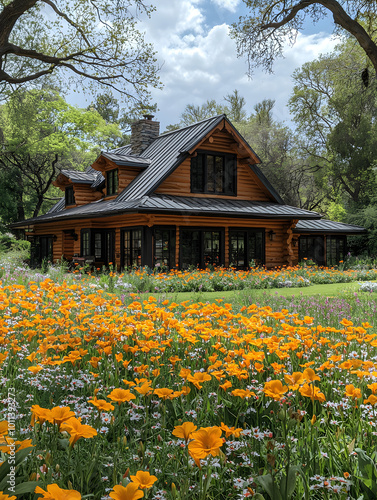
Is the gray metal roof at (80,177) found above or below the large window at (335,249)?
above

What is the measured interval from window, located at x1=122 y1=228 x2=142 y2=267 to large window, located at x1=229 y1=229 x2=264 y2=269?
4606mm

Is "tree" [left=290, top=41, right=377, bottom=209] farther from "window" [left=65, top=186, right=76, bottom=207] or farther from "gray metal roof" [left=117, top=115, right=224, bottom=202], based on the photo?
"window" [left=65, top=186, right=76, bottom=207]

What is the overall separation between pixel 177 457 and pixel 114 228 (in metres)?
19.4

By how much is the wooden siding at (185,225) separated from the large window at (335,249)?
4087mm

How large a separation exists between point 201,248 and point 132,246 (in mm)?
3087

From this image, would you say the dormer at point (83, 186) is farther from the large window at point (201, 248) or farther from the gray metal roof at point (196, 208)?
the large window at point (201, 248)

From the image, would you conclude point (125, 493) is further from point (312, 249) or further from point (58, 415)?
point (312, 249)

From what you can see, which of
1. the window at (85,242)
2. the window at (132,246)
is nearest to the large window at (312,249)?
the window at (132,246)

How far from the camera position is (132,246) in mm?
19922

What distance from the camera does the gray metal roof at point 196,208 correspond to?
1730 centimetres

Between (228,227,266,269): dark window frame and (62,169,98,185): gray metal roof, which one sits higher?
(62,169,98,185): gray metal roof

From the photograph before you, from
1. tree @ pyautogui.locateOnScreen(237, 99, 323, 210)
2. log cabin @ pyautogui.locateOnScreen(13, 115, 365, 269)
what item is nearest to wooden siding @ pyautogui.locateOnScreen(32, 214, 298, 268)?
log cabin @ pyautogui.locateOnScreen(13, 115, 365, 269)

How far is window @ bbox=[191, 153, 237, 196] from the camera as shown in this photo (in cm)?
2091

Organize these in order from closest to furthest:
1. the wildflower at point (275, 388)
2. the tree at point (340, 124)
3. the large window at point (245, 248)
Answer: the wildflower at point (275, 388), the large window at point (245, 248), the tree at point (340, 124)
